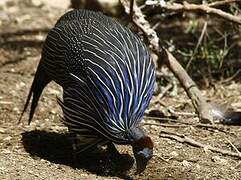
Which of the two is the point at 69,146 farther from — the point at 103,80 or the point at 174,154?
the point at 103,80

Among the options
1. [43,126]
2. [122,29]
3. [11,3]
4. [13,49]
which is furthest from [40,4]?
[122,29]

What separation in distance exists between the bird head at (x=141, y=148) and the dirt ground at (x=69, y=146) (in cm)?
31

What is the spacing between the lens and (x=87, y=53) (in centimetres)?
412

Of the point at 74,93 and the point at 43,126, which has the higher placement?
the point at 74,93

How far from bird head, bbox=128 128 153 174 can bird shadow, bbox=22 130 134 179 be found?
308mm

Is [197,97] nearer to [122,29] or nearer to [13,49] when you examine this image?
[122,29]

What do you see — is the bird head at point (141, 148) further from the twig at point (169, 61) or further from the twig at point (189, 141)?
the twig at point (169, 61)

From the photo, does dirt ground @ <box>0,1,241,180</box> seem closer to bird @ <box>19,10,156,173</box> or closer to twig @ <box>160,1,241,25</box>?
bird @ <box>19,10,156,173</box>

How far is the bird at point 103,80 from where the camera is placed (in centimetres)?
396

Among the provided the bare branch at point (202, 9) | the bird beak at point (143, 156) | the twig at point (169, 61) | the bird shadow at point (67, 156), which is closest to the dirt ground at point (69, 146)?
the bird shadow at point (67, 156)

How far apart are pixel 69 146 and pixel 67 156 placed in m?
0.22

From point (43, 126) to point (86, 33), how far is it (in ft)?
4.28

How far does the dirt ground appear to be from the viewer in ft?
14.0

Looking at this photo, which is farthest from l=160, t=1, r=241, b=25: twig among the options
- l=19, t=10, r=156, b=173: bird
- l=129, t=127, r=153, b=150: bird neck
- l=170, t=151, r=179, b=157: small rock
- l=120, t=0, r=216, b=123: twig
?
l=129, t=127, r=153, b=150: bird neck
